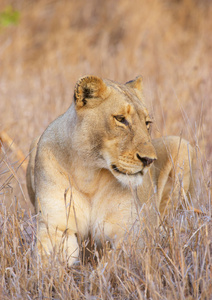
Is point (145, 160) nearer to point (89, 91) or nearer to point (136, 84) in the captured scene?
point (89, 91)

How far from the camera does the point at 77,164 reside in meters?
2.92

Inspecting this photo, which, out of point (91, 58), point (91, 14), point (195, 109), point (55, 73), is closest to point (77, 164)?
point (195, 109)

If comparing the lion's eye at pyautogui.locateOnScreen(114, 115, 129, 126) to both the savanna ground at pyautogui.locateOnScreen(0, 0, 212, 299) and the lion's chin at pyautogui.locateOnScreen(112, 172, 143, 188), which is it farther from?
the savanna ground at pyautogui.locateOnScreen(0, 0, 212, 299)

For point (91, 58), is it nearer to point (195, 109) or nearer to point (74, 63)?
point (74, 63)

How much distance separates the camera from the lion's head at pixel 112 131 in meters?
2.70

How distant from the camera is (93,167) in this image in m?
2.91

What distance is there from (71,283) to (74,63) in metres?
7.53

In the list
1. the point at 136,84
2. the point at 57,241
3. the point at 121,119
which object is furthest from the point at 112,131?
the point at 136,84

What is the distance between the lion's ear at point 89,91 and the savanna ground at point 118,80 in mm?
546

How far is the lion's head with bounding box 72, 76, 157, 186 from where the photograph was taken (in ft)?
8.86

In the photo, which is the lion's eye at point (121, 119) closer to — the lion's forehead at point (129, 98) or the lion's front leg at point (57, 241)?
the lion's forehead at point (129, 98)

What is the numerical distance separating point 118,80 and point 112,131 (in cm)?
473

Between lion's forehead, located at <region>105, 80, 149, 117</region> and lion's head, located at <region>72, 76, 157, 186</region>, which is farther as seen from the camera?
lion's forehead, located at <region>105, 80, 149, 117</region>

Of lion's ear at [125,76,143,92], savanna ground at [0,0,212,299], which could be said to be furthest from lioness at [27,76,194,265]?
lion's ear at [125,76,143,92]
